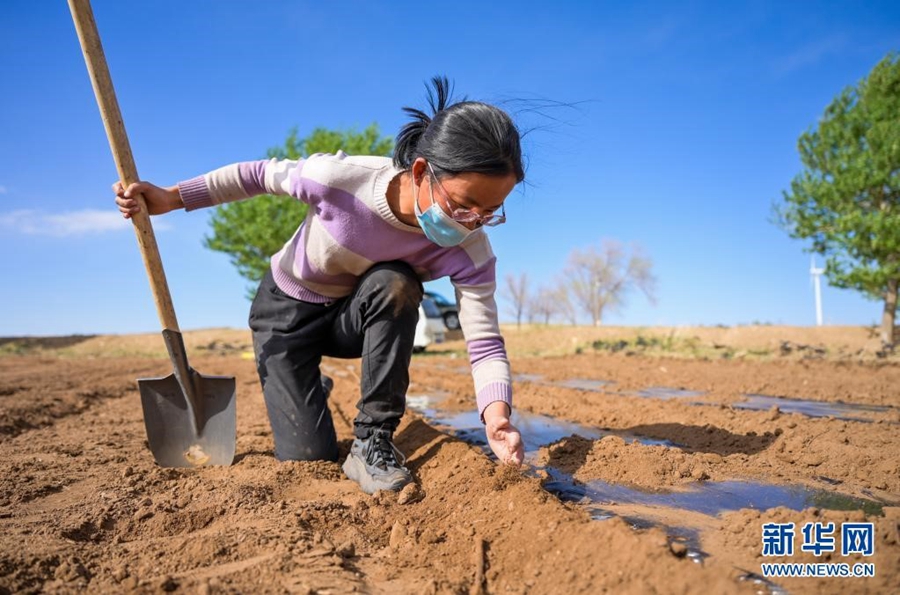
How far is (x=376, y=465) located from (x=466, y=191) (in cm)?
120

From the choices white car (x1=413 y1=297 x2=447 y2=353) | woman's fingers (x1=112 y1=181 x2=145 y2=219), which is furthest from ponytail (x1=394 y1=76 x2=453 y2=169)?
white car (x1=413 y1=297 x2=447 y2=353)

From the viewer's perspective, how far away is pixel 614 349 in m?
11.9

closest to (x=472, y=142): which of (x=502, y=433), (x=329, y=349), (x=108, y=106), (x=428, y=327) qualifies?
(x=502, y=433)

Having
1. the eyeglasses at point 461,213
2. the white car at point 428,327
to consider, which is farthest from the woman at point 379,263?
the white car at point 428,327

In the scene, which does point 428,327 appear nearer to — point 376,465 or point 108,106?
point 108,106

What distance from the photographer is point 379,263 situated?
8.85 feet

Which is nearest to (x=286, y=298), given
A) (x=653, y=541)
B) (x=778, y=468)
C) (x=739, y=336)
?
(x=653, y=541)

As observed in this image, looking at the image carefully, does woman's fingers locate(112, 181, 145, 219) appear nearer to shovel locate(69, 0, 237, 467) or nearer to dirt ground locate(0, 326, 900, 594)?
shovel locate(69, 0, 237, 467)

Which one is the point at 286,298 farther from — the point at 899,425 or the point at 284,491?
the point at 899,425

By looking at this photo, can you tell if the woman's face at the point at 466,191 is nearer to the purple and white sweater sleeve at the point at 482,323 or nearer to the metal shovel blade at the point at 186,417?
the purple and white sweater sleeve at the point at 482,323

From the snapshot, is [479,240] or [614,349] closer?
[479,240]

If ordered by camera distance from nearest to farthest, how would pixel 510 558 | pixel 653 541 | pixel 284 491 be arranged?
pixel 653 541, pixel 510 558, pixel 284 491

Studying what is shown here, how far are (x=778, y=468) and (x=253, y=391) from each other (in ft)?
17.5

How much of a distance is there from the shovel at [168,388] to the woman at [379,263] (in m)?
0.21
